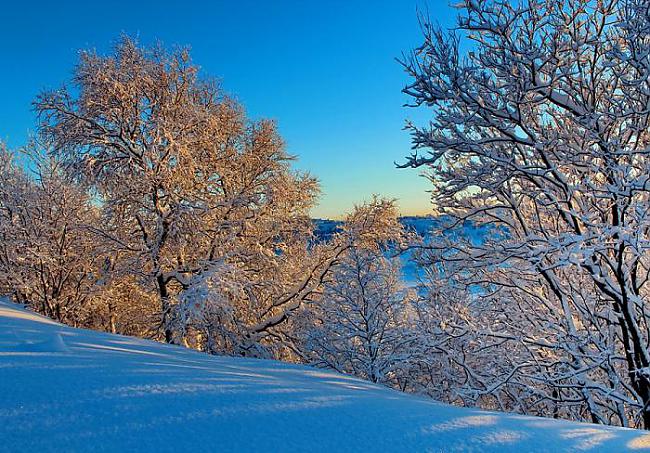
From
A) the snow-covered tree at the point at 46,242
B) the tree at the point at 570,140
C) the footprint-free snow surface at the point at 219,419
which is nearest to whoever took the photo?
the footprint-free snow surface at the point at 219,419

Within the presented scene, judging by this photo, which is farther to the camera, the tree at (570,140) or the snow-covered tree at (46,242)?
the snow-covered tree at (46,242)

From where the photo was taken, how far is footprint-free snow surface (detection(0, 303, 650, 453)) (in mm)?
1362

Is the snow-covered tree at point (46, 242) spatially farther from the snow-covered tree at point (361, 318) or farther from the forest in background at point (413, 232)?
the snow-covered tree at point (361, 318)

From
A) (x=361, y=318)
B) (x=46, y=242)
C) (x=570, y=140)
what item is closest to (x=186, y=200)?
(x=361, y=318)

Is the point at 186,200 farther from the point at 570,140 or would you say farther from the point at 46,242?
the point at 570,140

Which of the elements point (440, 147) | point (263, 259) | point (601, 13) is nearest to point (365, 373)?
point (263, 259)

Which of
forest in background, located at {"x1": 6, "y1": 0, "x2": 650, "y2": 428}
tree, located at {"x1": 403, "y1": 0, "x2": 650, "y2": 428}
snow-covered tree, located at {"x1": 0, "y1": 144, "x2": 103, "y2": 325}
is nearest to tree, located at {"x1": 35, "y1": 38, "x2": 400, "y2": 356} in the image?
forest in background, located at {"x1": 6, "y1": 0, "x2": 650, "y2": 428}

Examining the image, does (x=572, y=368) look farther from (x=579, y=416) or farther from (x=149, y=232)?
(x=149, y=232)

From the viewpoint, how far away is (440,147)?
16.3 feet

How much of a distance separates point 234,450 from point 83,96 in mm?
9210

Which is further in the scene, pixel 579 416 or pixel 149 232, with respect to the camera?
pixel 149 232

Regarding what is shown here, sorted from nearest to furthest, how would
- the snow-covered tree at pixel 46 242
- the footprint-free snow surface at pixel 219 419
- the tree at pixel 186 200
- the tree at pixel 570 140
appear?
the footprint-free snow surface at pixel 219 419 → the tree at pixel 570 140 → the tree at pixel 186 200 → the snow-covered tree at pixel 46 242

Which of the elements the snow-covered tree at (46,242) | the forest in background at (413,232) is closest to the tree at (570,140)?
the forest in background at (413,232)

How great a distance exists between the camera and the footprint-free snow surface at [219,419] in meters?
1.36
